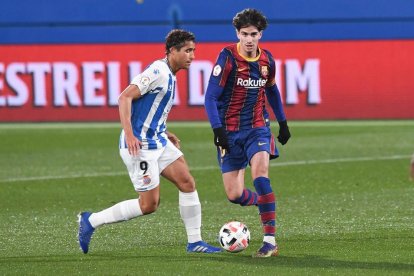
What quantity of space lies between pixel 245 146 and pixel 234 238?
967 mm

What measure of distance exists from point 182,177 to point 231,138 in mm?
791

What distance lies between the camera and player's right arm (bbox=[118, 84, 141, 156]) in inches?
378

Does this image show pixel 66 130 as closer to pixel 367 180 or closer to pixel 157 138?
pixel 367 180

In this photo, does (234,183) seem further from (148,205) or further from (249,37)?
(249,37)

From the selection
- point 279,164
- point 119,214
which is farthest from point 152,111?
point 279,164

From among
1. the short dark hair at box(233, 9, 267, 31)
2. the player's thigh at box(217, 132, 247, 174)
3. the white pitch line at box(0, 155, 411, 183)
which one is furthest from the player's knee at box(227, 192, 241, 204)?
the white pitch line at box(0, 155, 411, 183)

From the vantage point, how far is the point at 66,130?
999 inches

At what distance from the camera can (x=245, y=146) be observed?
1041 cm

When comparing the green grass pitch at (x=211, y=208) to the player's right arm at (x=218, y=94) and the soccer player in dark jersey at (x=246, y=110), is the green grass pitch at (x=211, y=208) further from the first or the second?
the player's right arm at (x=218, y=94)

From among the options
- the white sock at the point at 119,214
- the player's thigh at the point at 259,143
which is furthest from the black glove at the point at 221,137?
the white sock at the point at 119,214

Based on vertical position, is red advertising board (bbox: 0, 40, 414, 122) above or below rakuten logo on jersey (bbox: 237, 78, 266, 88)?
below

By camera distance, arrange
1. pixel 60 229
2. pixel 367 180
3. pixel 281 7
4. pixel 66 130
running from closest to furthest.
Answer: pixel 60 229 → pixel 367 180 → pixel 66 130 → pixel 281 7

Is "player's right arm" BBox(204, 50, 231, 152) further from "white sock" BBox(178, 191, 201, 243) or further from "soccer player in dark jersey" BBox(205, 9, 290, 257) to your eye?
"white sock" BBox(178, 191, 201, 243)

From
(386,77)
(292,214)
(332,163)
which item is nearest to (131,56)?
(386,77)
